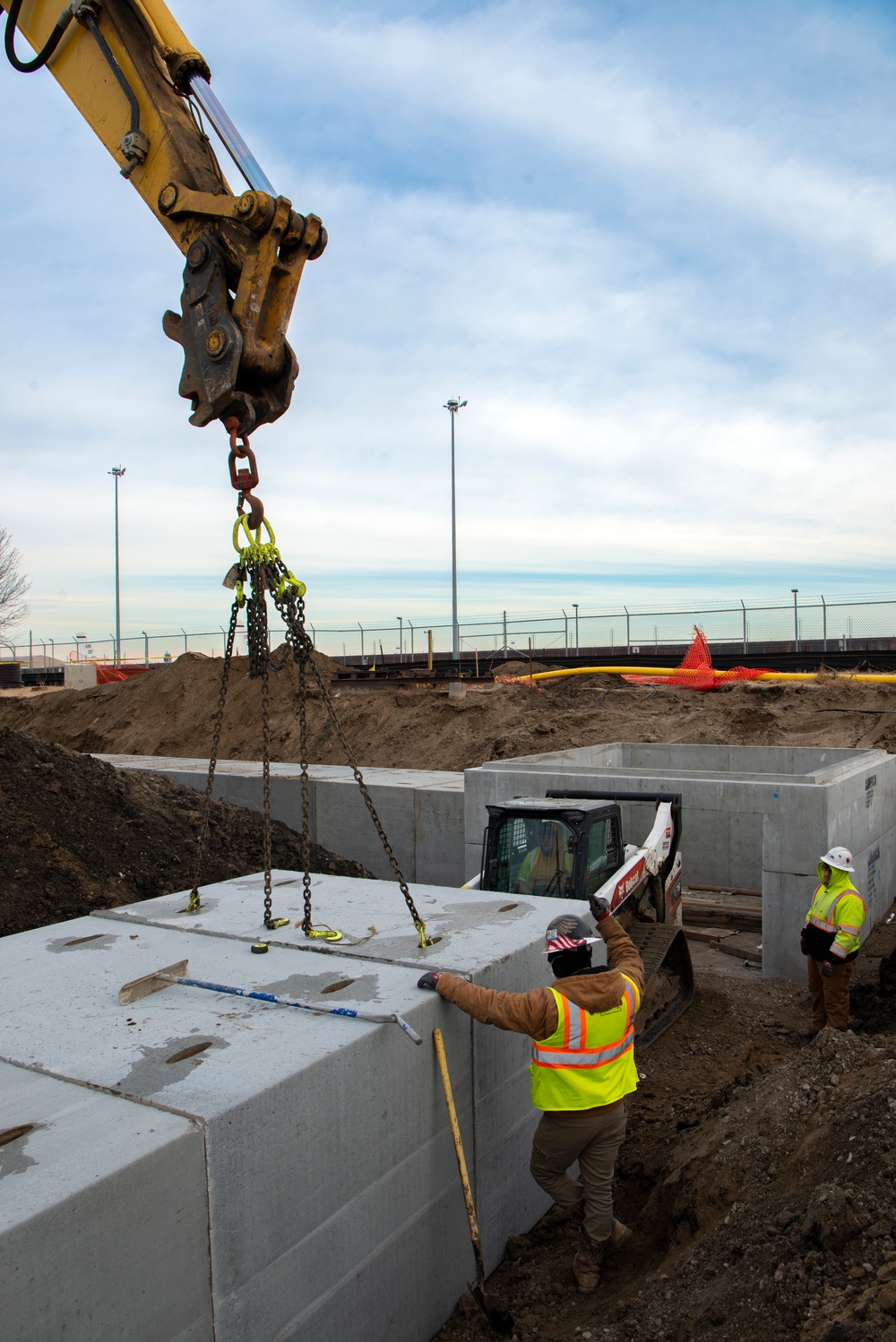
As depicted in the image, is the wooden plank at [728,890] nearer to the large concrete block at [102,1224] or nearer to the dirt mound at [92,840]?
the dirt mound at [92,840]

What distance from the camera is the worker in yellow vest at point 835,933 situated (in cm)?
729

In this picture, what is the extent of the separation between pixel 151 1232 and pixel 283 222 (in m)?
4.55

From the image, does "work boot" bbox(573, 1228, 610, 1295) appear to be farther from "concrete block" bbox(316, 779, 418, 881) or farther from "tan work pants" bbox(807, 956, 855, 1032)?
"concrete block" bbox(316, 779, 418, 881)

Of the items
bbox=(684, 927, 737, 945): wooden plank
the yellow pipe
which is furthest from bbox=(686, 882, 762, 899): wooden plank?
the yellow pipe

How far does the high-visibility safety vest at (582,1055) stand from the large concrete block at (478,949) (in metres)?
0.40

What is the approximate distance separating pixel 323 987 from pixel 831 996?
5.08 m

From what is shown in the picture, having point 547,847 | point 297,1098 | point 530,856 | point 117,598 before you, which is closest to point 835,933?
point 547,847

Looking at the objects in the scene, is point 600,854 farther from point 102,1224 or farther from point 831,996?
point 102,1224

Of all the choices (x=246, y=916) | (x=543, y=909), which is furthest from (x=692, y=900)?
(x=246, y=916)

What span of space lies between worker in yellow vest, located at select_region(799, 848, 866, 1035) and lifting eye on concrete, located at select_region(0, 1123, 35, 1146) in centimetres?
608

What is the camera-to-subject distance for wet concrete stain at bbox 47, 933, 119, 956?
16.0 ft

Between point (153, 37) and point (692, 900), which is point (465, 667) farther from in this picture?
point (153, 37)

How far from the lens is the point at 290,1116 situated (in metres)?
3.27

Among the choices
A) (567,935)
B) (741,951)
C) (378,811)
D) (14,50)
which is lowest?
(741,951)
